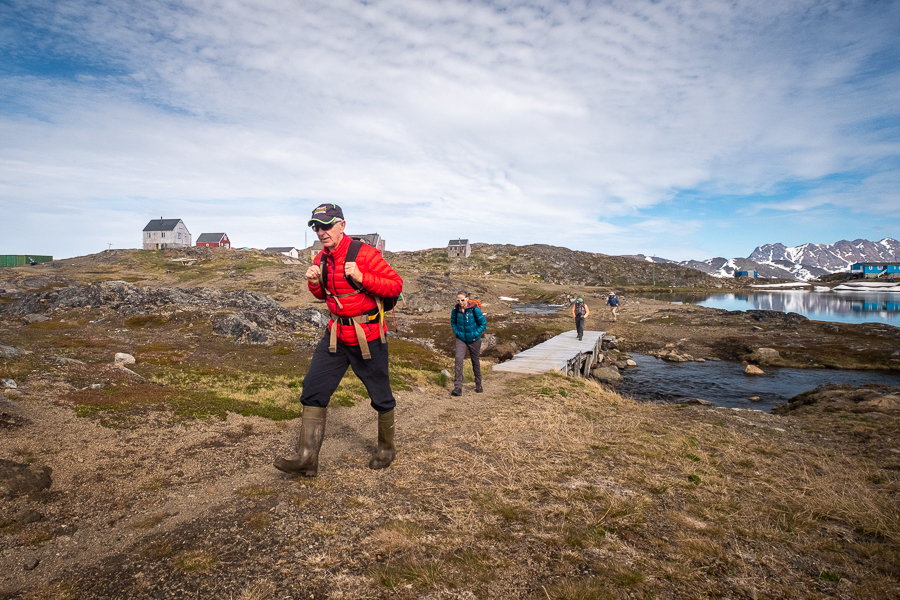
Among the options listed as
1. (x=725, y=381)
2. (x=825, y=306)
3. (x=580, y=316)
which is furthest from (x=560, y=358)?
(x=825, y=306)

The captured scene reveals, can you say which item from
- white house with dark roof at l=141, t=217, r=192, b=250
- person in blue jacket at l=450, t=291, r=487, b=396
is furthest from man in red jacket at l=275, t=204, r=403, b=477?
white house with dark roof at l=141, t=217, r=192, b=250

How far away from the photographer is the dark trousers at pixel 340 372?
5988 millimetres

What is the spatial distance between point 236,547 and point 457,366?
31.3 feet

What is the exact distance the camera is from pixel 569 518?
5.03 meters

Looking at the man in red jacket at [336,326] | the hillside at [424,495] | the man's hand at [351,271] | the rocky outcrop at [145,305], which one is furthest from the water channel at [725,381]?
the rocky outcrop at [145,305]

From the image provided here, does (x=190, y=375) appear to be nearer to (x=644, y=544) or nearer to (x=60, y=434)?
(x=60, y=434)

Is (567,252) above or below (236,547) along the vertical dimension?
above

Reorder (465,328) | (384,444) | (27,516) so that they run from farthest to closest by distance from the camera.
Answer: (465,328)
(384,444)
(27,516)

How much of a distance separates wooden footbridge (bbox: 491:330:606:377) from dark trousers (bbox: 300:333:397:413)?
1223 cm

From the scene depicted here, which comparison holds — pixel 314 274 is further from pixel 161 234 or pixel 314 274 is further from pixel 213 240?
pixel 213 240

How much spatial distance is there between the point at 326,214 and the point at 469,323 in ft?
26.4

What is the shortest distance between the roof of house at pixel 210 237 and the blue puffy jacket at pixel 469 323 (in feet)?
425

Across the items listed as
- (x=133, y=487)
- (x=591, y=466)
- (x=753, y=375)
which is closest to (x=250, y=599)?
(x=133, y=487)

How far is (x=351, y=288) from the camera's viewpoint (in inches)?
236
